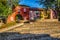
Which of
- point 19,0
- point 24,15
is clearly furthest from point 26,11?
point 19,0

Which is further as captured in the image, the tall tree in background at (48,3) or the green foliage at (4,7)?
the green foliage at (4,7)

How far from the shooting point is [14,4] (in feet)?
99.1

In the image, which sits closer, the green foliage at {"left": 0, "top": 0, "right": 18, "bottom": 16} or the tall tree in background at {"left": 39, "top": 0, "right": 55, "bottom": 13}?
the tall tree in background at {"left": 39, "top": 0, "right": 55, "bottom": 13}

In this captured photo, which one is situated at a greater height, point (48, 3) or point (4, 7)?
point (48, 3)

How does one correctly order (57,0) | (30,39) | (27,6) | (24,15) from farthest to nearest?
(27,6)
(24,15)
(57,0)
(30,39)

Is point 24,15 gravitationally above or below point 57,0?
below

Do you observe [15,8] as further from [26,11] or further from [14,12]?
[26,11]

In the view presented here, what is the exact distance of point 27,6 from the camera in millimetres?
32188

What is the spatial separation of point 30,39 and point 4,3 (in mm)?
23195

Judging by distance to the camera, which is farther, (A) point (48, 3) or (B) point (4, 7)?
(B) point (4, 7)

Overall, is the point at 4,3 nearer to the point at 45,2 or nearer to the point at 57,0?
the point at 45,2

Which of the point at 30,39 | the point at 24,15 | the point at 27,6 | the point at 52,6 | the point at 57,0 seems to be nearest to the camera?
the point at 30,39

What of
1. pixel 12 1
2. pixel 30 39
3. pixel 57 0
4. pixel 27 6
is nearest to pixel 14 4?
pixel 12 1

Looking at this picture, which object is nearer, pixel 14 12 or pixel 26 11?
pixel 14 12
